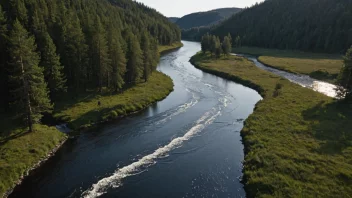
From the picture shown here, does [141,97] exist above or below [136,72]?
below

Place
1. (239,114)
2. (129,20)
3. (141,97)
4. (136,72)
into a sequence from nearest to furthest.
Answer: (239,114), (141,97), (136,72), (129,20)

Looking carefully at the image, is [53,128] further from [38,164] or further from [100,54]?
[100,54]

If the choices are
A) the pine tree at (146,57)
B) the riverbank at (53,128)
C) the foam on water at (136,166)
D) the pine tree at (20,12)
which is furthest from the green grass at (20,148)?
the pine tree at (20,12)

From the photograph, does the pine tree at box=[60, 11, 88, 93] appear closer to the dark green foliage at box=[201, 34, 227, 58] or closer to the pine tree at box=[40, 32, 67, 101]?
the pine tree at box=[40, 32, 67, 101]

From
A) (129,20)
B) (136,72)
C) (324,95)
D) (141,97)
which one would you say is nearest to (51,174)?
(141,97)

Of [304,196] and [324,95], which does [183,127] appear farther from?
[324,95]

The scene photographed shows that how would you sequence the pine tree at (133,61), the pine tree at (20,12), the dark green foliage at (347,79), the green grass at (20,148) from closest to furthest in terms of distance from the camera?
the green grass at (20,148), the dark green foliage at (347,79), the pine tree at (133,61), the pine tree at (20,12)

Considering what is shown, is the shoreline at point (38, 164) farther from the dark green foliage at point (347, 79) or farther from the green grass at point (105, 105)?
the dark green foliage at point (347, 79)
